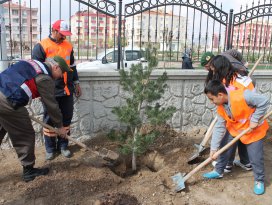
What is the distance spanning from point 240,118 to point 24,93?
6.98ft

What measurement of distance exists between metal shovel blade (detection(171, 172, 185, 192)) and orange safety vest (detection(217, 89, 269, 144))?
28.7 inches

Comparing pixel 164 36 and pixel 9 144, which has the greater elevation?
pixel 164 36

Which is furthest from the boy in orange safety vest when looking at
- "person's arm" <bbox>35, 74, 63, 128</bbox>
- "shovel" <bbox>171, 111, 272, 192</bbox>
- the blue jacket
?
the blue jacket

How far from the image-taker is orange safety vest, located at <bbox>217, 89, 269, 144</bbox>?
2828mm

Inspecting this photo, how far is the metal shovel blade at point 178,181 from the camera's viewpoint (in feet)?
10.1

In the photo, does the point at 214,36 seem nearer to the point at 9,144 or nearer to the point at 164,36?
the point at 164,36

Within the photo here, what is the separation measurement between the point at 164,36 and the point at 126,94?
1247mm

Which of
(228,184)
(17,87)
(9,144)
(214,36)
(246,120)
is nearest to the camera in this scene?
(17,87)

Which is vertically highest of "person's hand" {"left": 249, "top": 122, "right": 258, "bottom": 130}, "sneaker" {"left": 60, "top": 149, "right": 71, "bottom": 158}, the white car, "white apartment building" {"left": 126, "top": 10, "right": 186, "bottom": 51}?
"white apartment building" {"left": 126, "top": 10, "right": 186, "bottom": 51}

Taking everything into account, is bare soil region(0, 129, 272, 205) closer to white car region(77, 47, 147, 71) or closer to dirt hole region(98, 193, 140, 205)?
dirt hole region(98, 193, 140, 205)

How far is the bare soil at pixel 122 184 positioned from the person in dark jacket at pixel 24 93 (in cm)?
43

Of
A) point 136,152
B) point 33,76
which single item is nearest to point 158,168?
point 136,152

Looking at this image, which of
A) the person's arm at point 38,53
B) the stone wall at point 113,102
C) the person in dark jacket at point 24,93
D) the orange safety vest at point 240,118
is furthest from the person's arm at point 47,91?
the orange safety vest at point 240,118

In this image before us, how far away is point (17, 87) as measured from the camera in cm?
276
